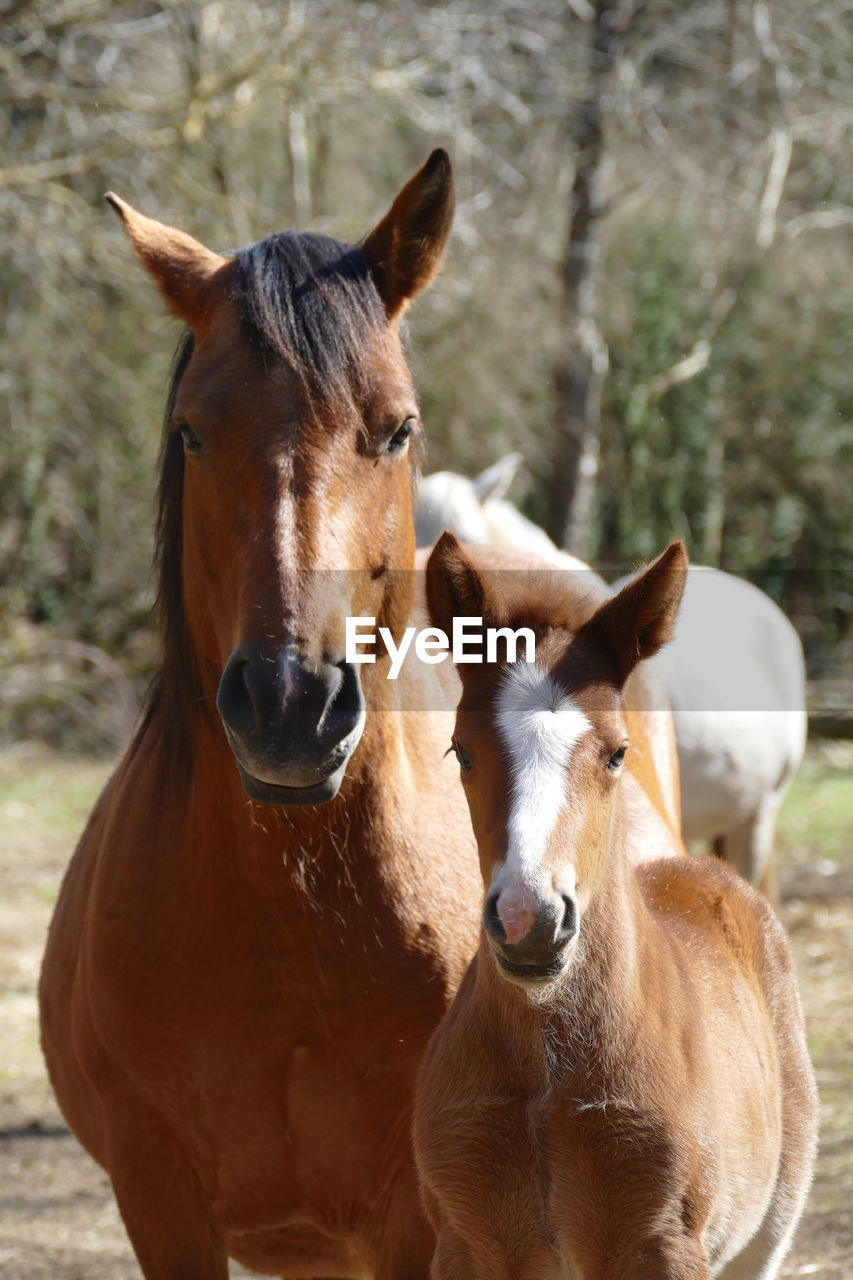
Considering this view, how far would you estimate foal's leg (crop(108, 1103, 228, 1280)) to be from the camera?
2373 millimetres

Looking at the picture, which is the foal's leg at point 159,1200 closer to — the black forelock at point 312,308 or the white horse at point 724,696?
the black forelock at point 312,308

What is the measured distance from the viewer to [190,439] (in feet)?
7.41

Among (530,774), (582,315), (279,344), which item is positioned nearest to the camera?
(530,774)

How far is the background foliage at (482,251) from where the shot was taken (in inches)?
308

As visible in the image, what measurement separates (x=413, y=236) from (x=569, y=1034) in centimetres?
131

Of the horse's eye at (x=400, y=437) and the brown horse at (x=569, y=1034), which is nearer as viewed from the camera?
the brown horse at (x=569, y=1034)

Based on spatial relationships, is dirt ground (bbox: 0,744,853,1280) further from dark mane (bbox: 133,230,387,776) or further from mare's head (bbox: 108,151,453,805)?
mare's head (bbox: 108,151,453,805)

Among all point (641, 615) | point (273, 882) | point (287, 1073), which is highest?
point (641, 615)

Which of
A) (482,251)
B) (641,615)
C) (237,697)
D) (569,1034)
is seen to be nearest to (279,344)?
(237,697)

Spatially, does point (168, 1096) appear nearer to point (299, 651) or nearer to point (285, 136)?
point (299, 651)

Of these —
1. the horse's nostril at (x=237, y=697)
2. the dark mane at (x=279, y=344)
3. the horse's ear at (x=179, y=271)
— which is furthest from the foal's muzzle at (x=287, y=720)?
the horse's ear at (x=179, y=271)

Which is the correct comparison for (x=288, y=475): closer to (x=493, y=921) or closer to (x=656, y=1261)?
(x=493, y=921)

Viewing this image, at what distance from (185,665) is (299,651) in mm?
581

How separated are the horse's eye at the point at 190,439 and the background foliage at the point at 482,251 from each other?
5.30 m
